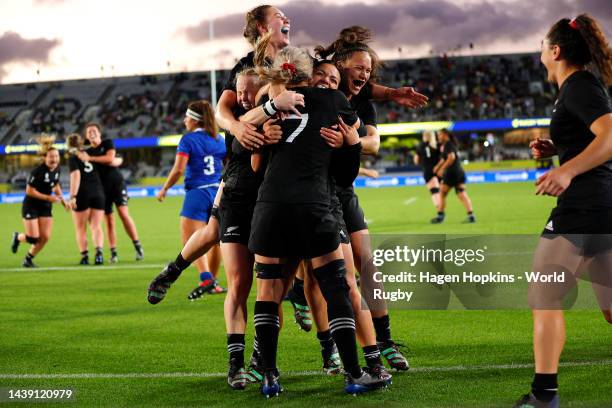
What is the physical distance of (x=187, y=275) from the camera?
476 inches

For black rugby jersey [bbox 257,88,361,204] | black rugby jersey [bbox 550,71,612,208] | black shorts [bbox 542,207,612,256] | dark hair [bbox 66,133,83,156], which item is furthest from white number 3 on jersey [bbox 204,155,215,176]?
black shorts [bbox 542,207,612,256]

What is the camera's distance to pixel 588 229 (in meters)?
4.51

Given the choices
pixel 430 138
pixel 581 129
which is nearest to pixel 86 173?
pixel 430 138

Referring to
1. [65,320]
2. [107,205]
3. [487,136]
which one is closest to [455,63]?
[487,136]

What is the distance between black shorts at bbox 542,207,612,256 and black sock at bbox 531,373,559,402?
67 centimetres

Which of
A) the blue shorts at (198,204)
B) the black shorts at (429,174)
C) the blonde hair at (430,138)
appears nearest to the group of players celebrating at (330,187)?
the blue shorts at (198,204)

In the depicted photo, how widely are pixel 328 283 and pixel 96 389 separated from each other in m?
1.70

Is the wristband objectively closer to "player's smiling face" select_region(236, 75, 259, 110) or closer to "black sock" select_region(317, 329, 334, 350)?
"player's smiling face" select_region(236, 75, 259, 110)

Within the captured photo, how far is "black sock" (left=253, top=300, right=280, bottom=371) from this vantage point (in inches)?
205

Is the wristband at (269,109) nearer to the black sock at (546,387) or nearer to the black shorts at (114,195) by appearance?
the black sock at (546,387)

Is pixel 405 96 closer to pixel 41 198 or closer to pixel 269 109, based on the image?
pixel 269 109

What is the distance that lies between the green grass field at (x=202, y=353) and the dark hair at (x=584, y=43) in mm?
1837

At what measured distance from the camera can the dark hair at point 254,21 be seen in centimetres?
582

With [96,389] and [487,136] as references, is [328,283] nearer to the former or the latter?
[96,389]
